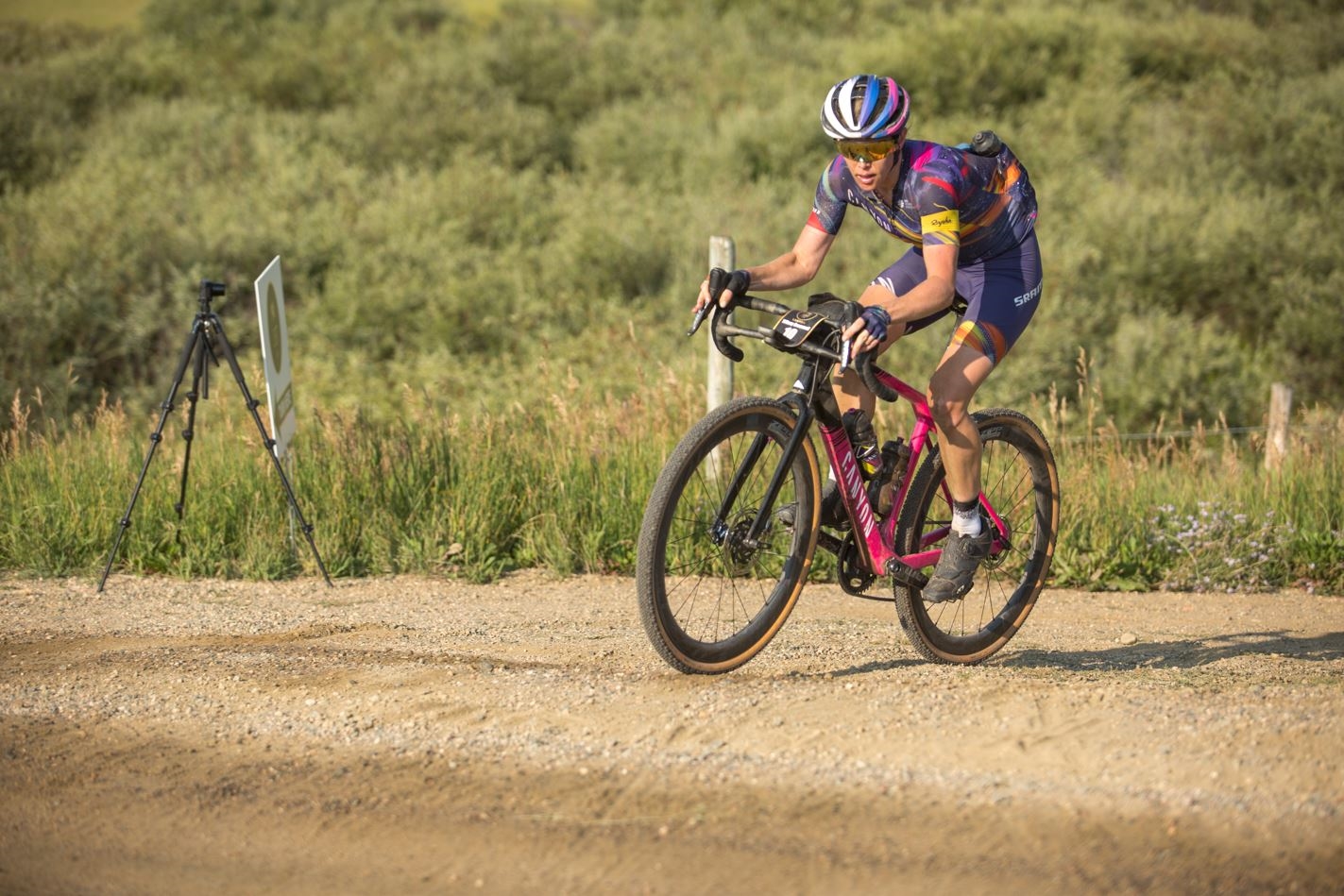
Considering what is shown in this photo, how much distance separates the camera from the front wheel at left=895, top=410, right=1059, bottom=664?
579 centimetres

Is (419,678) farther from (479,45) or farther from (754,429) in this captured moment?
(479,45)

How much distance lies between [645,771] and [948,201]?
2.48 m

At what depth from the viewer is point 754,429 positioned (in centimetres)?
526

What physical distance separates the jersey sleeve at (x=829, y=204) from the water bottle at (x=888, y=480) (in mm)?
950

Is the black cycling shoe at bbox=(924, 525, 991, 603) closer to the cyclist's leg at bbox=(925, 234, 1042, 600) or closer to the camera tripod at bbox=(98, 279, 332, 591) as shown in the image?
the cyclist's leg at bbox=(925, 234, 1042, 600)

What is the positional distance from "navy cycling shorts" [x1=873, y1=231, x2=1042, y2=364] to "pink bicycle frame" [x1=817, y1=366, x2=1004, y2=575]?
1.22ft

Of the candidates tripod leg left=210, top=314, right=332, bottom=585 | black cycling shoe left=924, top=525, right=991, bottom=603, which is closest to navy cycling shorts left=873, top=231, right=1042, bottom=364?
black cycling shoe left=924, top=525, right=991, bottom=603

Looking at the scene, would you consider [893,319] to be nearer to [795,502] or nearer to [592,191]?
[795,502]

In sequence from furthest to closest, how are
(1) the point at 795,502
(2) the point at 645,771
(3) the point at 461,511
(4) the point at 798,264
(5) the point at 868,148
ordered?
1. (3) the point at 461,511
2. (4) the point at 798,264
3. (1) the point at 795,502
4. (5) the point at 868,148
5. (2) the point at 645,771

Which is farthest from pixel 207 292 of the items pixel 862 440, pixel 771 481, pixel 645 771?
pixel 645 771

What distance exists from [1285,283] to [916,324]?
509 inches

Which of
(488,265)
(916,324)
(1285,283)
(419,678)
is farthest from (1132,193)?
(419,678)

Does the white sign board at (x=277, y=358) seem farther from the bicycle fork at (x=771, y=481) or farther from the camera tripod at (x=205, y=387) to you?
the bicycle fork at (x=771, y=481)

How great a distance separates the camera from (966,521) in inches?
226
